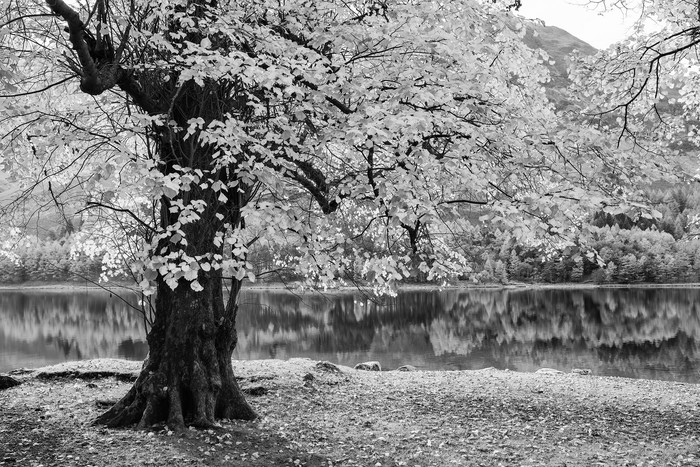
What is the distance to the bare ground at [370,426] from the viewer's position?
7824mm

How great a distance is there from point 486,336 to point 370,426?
35.1 metres

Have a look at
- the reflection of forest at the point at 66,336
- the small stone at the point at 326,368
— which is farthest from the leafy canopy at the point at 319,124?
the reflection of forest at the point at 66,336

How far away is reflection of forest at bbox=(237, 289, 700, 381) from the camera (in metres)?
31.6

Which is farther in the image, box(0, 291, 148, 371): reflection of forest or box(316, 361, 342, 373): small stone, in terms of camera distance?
box(0, 291, 148, 371): reflection of forest

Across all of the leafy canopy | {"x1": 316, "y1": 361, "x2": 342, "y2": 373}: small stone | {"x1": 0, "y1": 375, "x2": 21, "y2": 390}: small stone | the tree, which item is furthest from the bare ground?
the leafy canopy

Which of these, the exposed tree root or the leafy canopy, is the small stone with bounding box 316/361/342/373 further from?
the leafy canopy

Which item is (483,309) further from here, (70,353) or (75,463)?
(75,463)

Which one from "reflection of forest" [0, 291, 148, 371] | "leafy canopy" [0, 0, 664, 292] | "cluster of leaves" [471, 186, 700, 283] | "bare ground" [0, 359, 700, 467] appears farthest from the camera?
"cluster of leaves" [471, 186, 700, 283]

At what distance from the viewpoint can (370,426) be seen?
946 cm

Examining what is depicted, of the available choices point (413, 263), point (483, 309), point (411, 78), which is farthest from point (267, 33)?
point (483, 309)

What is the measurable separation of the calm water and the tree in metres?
8.89

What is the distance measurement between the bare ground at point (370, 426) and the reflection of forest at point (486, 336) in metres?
5.70

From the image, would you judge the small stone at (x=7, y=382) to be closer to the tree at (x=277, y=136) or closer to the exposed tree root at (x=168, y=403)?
the exposed tree root at (x=168, y=403)

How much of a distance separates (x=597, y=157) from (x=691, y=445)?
500 cm
